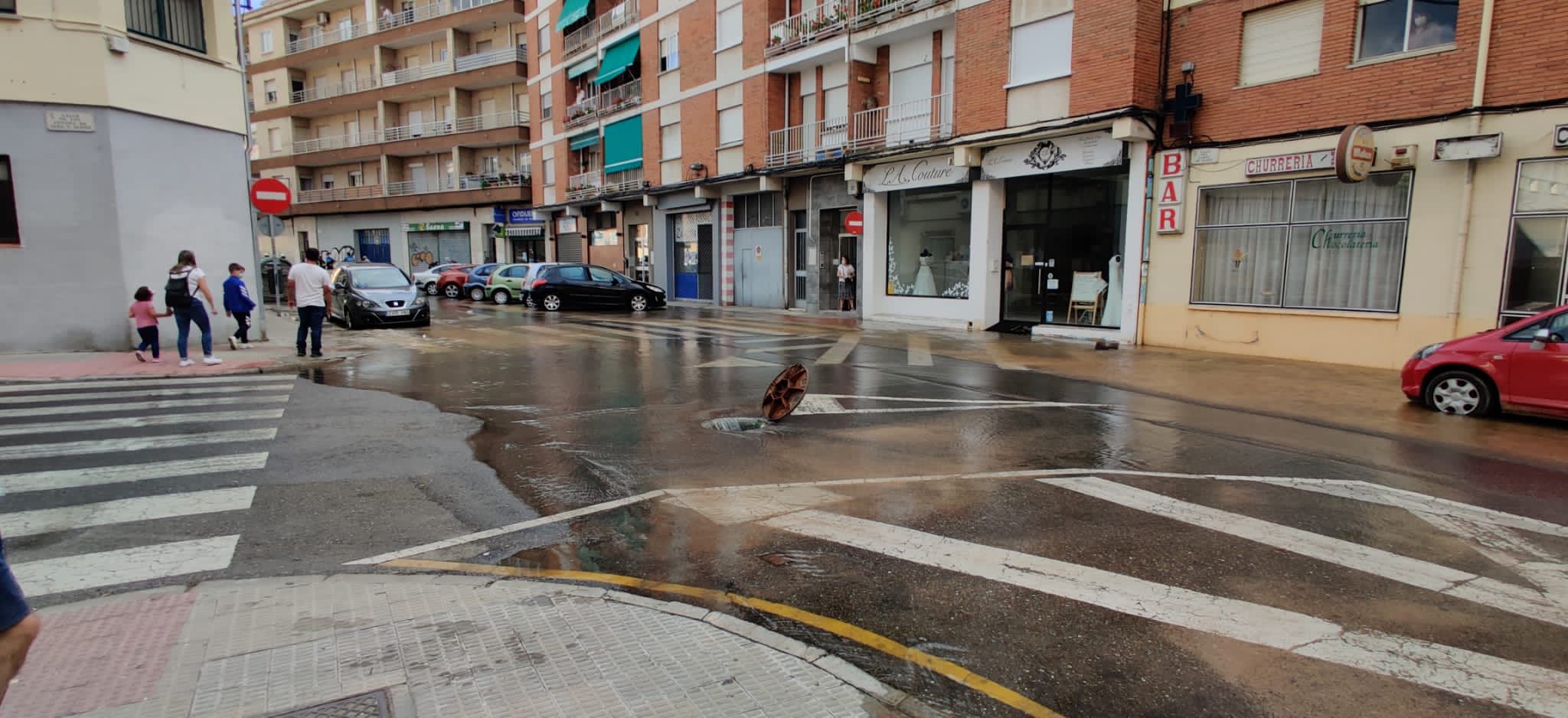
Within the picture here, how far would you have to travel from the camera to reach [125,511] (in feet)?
16.9

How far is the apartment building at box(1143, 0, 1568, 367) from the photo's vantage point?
1134 centimetres

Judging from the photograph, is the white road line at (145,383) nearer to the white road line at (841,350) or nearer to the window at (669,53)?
the white road line at (841,350)

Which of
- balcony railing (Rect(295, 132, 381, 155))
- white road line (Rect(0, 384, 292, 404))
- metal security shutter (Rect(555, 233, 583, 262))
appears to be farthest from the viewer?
balcony railing (Rect(295, 132, 381, 155))

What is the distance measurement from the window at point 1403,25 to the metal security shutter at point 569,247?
99.8ft

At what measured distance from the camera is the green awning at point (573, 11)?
111 ft

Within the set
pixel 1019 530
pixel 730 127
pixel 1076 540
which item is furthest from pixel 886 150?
pixel 1076 540

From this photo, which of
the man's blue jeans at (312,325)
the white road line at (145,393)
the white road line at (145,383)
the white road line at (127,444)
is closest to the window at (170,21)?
the man's blue jeans at (312,325)

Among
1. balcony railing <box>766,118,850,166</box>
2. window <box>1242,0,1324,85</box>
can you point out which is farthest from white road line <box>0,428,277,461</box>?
balcony railing <box>766,118,850,166</box>

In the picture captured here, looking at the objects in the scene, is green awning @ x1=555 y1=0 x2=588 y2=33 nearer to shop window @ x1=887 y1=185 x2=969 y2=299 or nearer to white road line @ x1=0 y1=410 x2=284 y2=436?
shop window @ x1=887 y1=185 x2=969 y2=299

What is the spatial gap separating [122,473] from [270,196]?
1040 centimetres

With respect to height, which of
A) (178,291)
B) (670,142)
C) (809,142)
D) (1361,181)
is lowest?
(178,291)

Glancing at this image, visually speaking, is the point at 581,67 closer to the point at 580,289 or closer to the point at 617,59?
the point at 617,59

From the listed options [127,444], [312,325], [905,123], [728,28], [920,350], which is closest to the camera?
[127,444]

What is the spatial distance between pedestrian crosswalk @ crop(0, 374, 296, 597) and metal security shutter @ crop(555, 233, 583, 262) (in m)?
28.4
